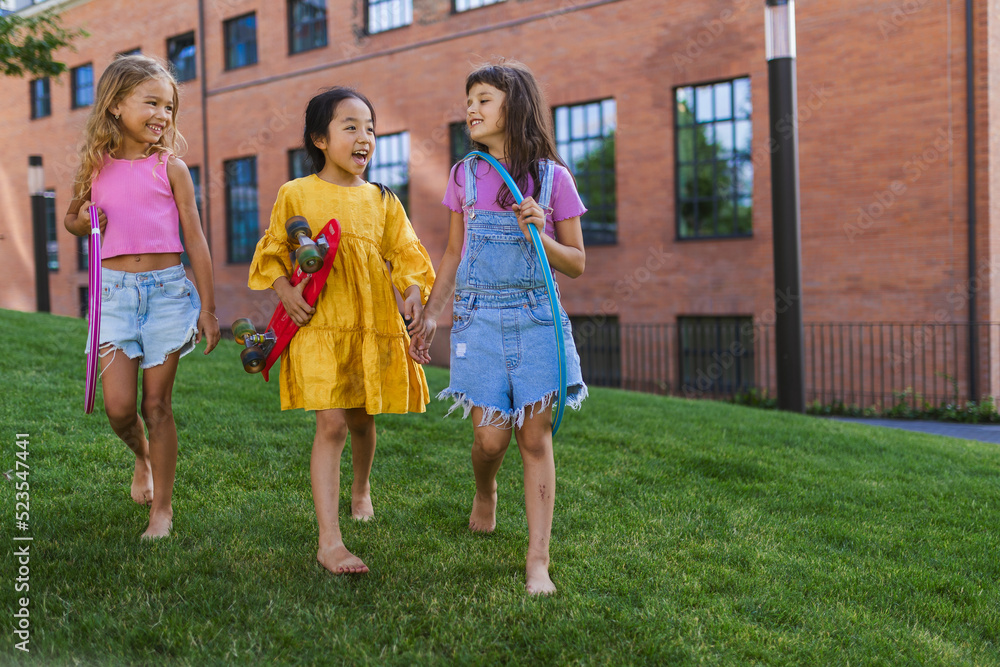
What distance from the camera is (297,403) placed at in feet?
10.2

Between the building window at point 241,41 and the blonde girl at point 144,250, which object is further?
the building window at point 241,41

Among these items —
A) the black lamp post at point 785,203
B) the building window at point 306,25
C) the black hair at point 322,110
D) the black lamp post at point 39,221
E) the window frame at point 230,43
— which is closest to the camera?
the black hair at point 322,110

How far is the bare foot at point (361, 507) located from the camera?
12.0 ft

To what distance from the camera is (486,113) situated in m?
3.02

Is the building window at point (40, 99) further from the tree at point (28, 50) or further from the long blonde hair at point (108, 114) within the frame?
the long blonde hair at point (108, 114)

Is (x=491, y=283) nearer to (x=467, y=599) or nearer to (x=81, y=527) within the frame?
(x=467, y=599)

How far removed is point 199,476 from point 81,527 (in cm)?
83

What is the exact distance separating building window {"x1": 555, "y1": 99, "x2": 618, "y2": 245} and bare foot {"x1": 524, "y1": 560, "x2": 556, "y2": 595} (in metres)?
11.3

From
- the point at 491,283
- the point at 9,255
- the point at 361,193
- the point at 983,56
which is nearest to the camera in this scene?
the point at 491,283

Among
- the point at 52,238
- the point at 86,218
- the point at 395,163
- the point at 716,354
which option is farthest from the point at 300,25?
the point at 86,218

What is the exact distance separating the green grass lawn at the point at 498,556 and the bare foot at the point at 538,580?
71 millimetres

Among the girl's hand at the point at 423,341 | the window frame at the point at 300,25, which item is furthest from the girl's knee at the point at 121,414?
the window frame at the point at 300,25

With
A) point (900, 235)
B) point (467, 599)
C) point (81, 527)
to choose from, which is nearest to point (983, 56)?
point (900, 235)

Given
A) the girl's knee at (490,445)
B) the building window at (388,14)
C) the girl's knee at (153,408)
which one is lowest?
the girl's knee at (490,445)
